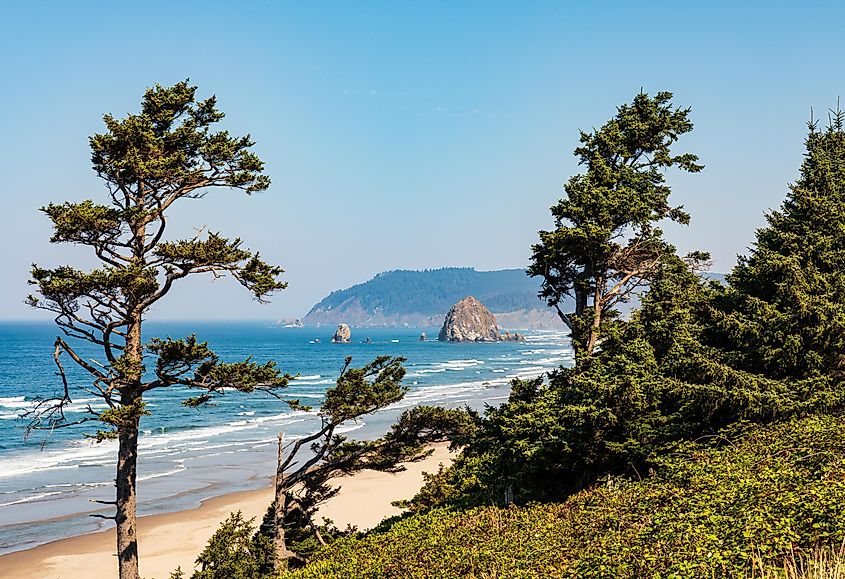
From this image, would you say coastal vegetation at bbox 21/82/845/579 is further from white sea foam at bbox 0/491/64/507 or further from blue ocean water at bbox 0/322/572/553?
white sea foam at bbox 0/491/64/507

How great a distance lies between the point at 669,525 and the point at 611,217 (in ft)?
27.6

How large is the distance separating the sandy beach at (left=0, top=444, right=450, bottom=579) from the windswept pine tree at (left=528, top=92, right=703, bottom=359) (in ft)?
20.6

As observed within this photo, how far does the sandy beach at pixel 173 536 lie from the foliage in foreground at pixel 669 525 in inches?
274

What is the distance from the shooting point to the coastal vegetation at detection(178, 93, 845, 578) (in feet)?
25.8

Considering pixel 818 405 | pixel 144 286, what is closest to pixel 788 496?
pixel 818 405

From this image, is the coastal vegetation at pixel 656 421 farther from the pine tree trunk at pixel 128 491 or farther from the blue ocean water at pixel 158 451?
the blue ocean water at pixel 158 451

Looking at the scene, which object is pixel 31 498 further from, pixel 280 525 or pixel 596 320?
pixel 596 320

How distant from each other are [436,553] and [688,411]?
17.4 ft

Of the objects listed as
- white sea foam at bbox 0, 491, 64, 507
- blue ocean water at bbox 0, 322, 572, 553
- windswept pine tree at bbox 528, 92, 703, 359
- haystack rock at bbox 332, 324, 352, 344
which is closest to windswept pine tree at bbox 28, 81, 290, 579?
windswept pine tree at bbox 528, 92, 703, 359

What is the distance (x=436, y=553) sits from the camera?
1032 cm

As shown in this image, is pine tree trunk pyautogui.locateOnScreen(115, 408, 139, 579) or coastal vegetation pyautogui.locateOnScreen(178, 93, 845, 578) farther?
pine tree trunk pyautogui.locateOnScreen(115, 408, 139, 579)

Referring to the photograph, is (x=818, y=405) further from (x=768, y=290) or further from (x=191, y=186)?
(x=191, y=186)

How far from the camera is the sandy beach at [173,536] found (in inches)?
803

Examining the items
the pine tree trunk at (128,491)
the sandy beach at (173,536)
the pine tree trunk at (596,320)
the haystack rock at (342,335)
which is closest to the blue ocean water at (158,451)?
the sandy beach at (173,536)
